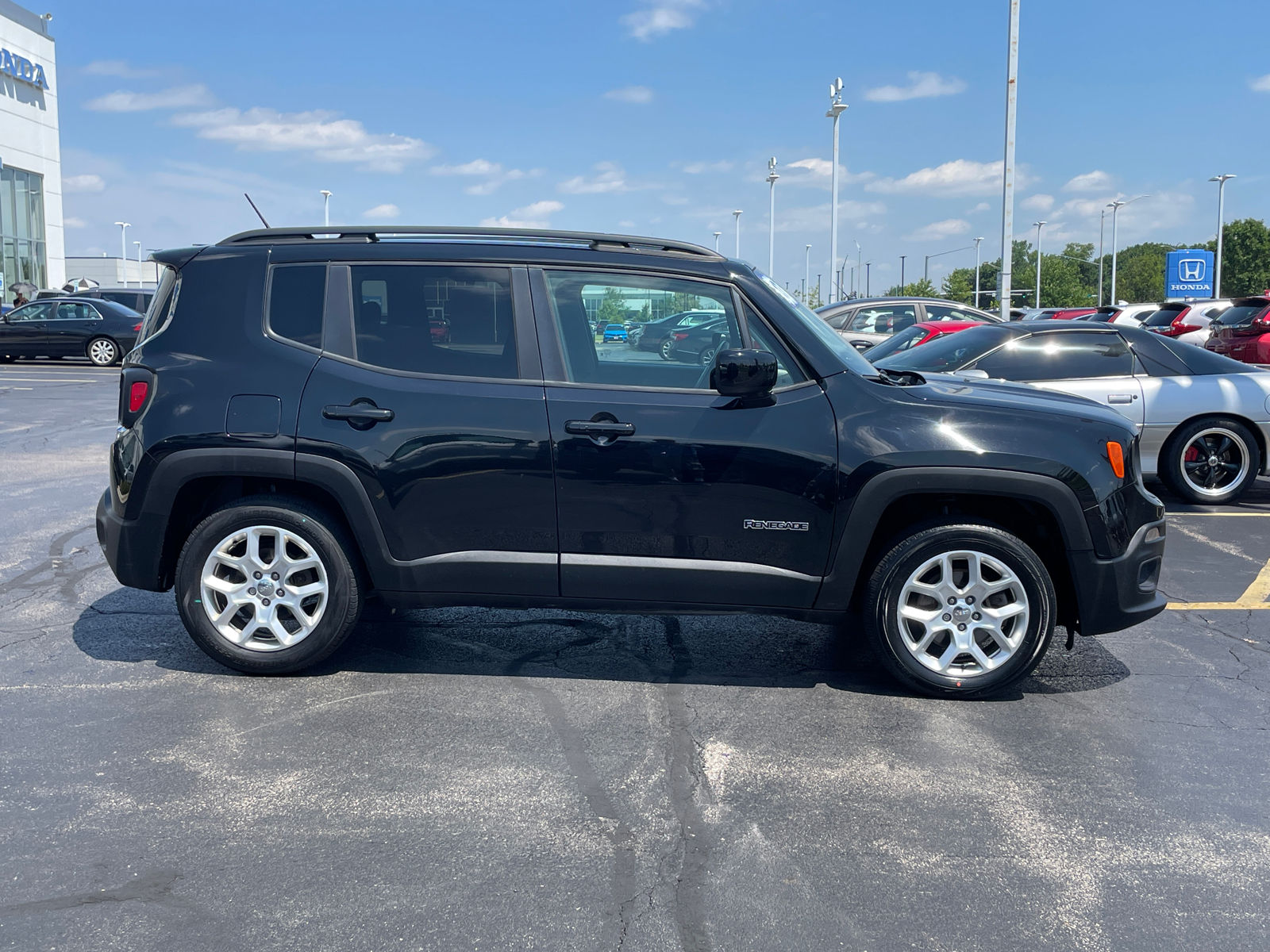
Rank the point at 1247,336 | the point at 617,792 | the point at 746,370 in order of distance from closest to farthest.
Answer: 1. the point at 617,792
2. the point at 746,370
3. the point at 1247,336

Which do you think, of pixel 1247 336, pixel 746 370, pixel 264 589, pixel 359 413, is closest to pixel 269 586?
pixel 264 589

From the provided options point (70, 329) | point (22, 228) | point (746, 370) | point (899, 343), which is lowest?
point (746, 370)

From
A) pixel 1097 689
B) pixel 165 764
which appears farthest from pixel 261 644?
pixel 1097 689

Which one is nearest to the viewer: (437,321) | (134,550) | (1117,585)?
(1117,585)

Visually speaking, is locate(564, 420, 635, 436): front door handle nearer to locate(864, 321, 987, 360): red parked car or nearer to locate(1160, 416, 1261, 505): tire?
locate(1160, 416, 1261, 505): tire

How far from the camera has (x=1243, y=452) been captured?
9.20 metres

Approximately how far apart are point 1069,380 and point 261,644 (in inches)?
275

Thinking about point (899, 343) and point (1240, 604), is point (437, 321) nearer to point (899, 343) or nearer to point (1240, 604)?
point (1240, 604)

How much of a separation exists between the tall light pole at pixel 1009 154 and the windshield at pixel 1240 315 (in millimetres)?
5780

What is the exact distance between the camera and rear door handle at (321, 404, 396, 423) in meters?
4.49

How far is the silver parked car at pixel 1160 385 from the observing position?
904cm

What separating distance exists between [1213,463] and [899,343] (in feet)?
14.0

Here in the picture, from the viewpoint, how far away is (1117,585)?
14.7ft

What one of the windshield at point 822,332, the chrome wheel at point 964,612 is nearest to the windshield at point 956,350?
the windshield at point 822,332
